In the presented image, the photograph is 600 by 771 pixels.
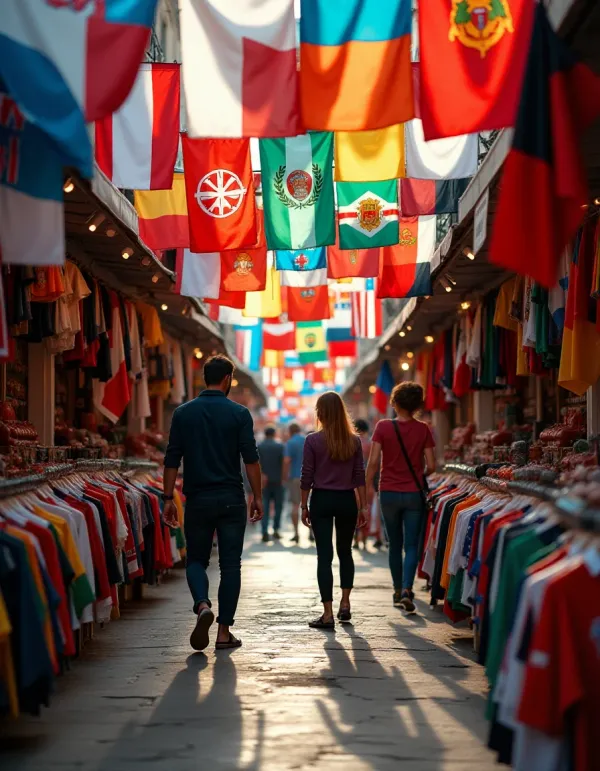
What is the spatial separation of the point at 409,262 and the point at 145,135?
442cm

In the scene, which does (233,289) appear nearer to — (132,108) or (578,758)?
(132,108)

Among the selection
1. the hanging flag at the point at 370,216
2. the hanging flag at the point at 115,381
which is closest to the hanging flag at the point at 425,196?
the hanging flag at the point at 370,216

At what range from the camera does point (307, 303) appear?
16047 mm

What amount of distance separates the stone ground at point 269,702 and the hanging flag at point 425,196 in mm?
3939

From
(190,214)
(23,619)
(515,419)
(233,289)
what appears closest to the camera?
(23,619)

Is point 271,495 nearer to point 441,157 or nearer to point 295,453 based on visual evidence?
point 295,453

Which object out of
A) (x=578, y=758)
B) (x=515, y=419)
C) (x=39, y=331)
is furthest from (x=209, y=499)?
(x=515, y=419)

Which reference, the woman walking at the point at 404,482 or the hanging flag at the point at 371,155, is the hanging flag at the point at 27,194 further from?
the woman walking at the point at 404,482

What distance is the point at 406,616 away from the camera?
9.34 metres

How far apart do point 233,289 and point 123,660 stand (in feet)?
17.9

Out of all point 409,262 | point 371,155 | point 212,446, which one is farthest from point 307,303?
point 212,446

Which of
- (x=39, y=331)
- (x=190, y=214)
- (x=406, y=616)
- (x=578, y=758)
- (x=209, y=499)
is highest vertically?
(x=190, y=214)

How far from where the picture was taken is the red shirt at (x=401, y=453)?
368 inches

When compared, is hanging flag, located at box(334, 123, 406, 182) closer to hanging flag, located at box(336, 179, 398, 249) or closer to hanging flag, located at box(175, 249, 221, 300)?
hanging flag, located at box(336, 179, 398, 249)
